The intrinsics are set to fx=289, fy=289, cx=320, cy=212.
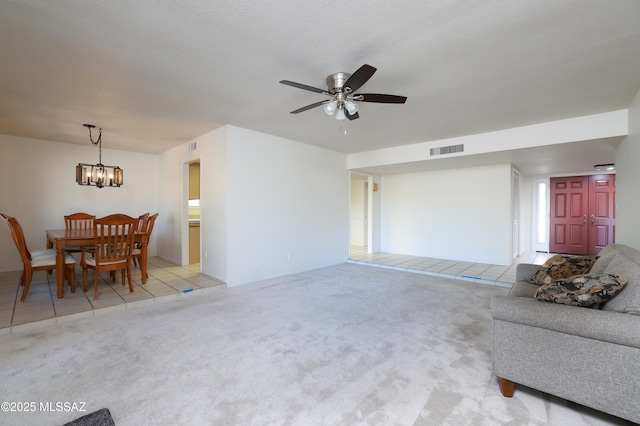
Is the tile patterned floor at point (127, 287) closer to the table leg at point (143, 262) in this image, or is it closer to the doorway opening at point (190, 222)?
the table leg at point (143, 262)

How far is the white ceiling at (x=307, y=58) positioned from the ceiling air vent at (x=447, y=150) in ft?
2.70

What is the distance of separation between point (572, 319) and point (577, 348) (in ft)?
0.52

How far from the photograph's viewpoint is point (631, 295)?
5.32 ft

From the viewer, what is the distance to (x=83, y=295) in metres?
3.78

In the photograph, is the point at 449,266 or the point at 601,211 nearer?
the point at 449,266

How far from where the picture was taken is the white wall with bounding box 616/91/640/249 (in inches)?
Answer: 123

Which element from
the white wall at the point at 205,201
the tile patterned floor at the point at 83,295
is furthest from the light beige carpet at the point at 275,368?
the white wall at the point at 205,201

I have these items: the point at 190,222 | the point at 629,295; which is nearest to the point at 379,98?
the point at 629,295

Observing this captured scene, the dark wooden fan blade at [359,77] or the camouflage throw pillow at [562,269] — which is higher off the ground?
the dark wooden fan blade at [359,77]

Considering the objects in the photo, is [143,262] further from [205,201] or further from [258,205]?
[258,205]

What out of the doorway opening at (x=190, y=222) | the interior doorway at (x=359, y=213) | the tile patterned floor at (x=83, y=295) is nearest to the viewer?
the tile patterned floor at (x=83, y=295)

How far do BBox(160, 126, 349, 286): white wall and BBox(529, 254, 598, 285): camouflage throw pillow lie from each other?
3.69m

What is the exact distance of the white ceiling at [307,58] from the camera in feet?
6.23

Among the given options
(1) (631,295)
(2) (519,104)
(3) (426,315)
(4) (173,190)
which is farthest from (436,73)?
(4) (173,190)
